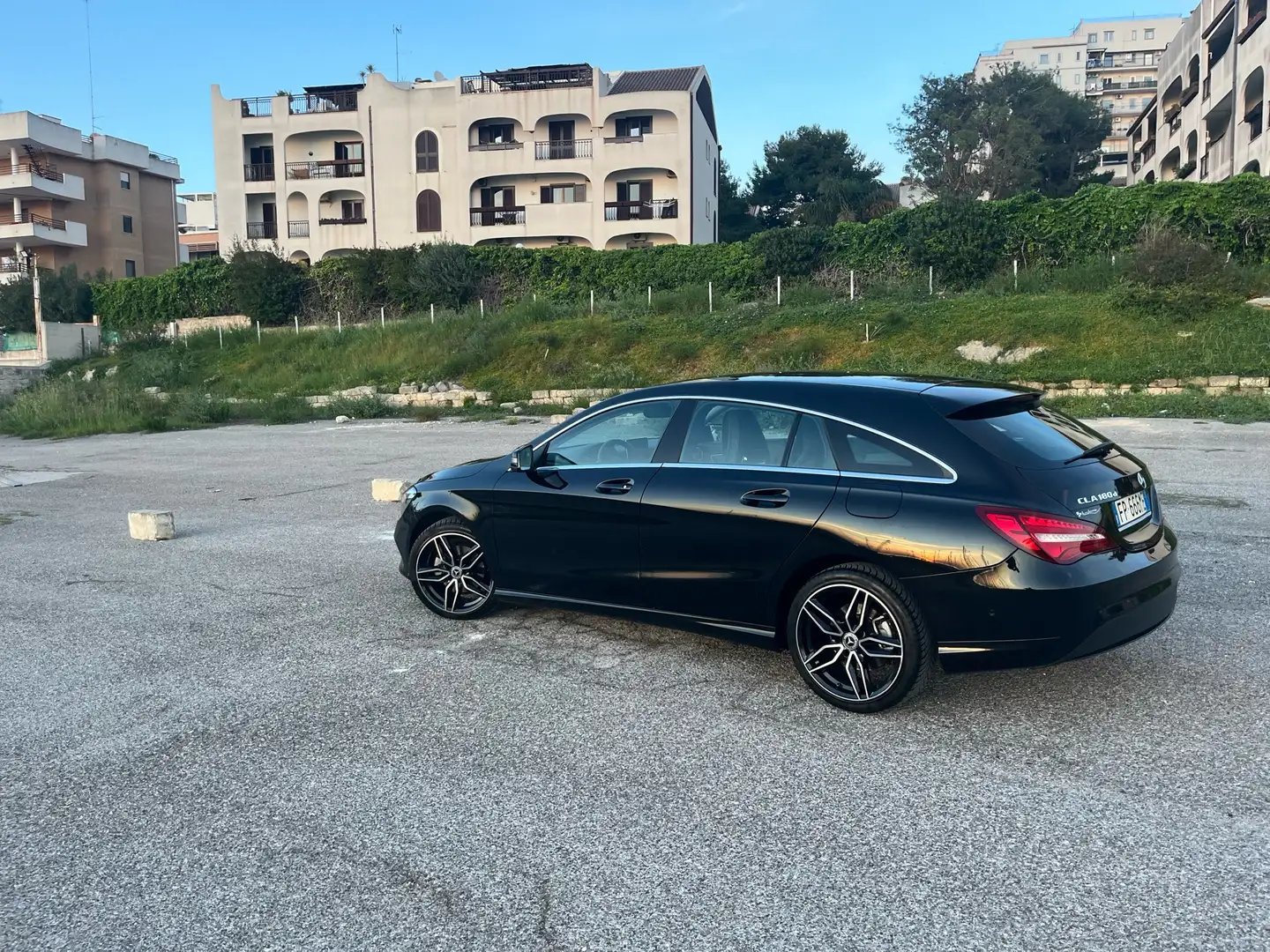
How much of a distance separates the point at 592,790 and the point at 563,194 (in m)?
49.9

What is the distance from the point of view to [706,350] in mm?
27156

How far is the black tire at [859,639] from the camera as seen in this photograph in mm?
4391

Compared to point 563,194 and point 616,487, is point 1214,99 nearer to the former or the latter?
point 563,194

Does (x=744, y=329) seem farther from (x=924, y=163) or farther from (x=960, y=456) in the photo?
(x=924, y=163)

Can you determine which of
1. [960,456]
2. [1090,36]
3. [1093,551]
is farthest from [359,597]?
[1090,36]

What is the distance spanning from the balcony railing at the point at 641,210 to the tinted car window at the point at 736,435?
149 ft

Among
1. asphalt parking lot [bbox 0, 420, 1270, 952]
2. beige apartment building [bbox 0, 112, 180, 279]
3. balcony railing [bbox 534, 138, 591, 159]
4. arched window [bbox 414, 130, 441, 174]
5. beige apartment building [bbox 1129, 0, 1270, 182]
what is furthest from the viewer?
beige apartment building [bbox 0, 112, 180, 279]

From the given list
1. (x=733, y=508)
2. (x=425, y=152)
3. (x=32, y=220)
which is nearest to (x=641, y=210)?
(x=425, y=152)

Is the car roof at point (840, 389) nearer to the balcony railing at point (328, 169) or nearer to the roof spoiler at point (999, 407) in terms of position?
the roof spoiler at point (999, 407)

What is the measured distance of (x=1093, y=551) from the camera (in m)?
4.29

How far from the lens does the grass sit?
2103 centimetres

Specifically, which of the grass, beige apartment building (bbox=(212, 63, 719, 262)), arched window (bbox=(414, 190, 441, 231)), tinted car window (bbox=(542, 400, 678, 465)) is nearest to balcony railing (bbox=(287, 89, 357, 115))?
beige apartment building (bbox=(212, 63, 719, 262))

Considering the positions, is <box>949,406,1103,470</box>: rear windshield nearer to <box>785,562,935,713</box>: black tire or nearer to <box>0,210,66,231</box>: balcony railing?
<box>785,562,935,713</box>: black tire

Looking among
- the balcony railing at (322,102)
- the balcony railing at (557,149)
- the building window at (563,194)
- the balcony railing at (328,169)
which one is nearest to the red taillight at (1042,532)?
the building window at (563,194)
